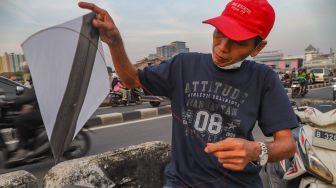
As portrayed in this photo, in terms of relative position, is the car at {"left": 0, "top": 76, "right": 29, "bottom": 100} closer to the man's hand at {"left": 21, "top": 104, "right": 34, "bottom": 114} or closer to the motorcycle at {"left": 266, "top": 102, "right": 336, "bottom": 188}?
the man's hand at {"left": 21, "top": 104, "right": 34, "bottom": 114}

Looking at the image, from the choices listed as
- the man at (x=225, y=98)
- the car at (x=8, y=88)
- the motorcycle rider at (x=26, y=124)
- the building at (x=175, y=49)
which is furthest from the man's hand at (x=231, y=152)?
the car at (x=8, y=88)

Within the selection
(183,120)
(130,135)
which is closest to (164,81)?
(183,120)

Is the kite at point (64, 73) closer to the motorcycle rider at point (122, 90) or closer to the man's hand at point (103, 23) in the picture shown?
the man's hand at point (103, 23)

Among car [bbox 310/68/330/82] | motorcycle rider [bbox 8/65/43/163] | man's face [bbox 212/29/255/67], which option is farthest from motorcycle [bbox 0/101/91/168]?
car [bbox 310/68/330/82]

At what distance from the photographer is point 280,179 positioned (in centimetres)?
262

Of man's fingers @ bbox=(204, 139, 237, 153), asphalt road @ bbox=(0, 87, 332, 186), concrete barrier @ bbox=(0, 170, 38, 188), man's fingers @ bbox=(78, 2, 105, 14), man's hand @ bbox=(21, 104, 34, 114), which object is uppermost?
man's fingers @ bbox=(78, 2, 105, 14)

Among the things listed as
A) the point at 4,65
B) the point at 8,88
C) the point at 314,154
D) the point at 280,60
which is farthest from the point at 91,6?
the point at 280,60

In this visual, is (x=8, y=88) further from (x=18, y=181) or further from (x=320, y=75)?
(x=320, y=75)

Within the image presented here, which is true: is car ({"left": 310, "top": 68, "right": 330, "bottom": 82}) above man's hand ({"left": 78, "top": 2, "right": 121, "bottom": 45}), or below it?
below

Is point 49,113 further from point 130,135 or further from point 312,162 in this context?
point 130,135

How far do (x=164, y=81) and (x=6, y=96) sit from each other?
4.08 metres

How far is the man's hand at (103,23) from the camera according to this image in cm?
117

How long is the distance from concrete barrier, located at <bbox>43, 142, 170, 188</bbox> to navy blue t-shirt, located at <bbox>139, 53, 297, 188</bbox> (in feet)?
2.08

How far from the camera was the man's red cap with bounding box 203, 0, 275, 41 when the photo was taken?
1.19 m
